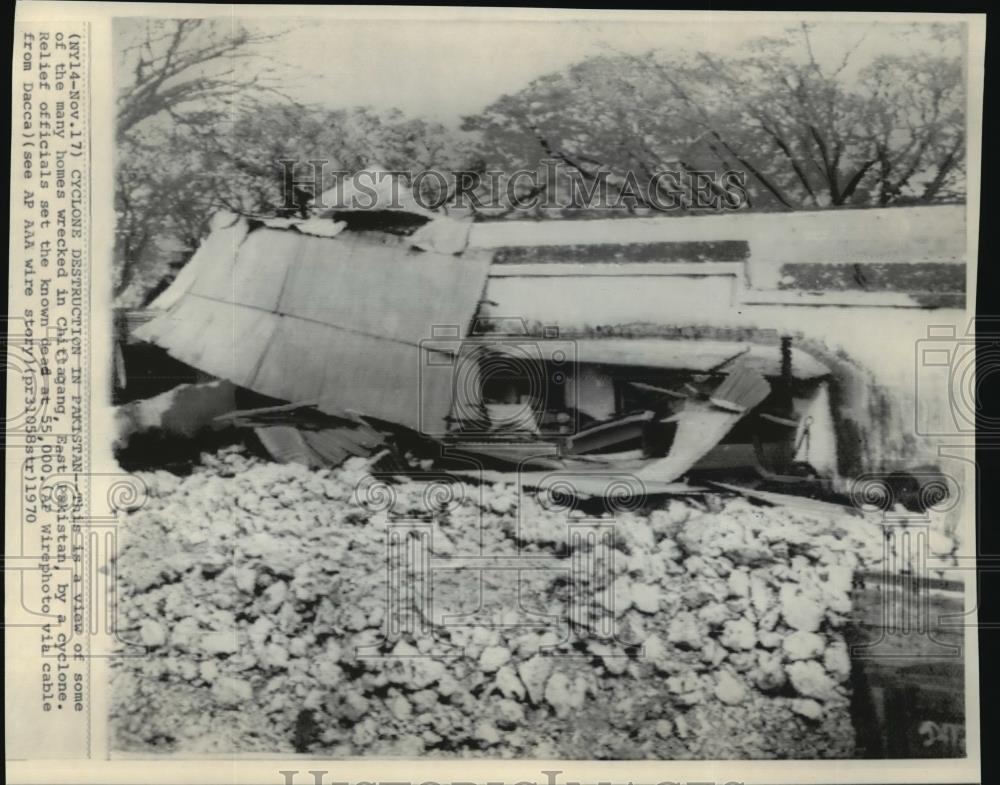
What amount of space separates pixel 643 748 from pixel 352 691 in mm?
717

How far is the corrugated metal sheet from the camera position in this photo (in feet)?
5.44

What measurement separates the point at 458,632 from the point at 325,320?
0.83 meters

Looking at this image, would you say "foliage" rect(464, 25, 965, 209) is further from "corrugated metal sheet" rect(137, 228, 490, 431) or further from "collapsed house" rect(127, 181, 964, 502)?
"corrugated metal sheet" rect(137, 228, 490, 431)

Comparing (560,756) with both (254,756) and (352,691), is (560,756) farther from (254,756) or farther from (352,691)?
(254,756)

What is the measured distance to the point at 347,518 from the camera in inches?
65.1

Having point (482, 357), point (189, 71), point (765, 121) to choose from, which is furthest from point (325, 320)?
point (765, 121)

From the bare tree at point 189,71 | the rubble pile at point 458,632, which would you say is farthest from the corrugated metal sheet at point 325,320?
the bare tree at point 189,71

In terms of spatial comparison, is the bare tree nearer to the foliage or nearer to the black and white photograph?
the black and white photograph

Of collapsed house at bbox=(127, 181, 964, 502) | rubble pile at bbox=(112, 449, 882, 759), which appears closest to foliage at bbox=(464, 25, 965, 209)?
collapsed house at bbox=(127, 181, 964, 502)

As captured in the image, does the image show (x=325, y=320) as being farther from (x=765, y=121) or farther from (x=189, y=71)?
(x=765, y=121)

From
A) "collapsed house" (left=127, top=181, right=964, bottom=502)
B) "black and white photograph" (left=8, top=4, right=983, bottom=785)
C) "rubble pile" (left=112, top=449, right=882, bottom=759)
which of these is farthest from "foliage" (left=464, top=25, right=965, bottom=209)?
"rubble pile" (left=112, top=449, right=882, bottom=759)

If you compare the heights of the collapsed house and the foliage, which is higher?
the foliage

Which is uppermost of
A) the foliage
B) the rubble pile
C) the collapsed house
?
the foliage

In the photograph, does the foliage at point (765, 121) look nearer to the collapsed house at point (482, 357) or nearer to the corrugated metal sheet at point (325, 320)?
the collapsed house at point (482, 357)
